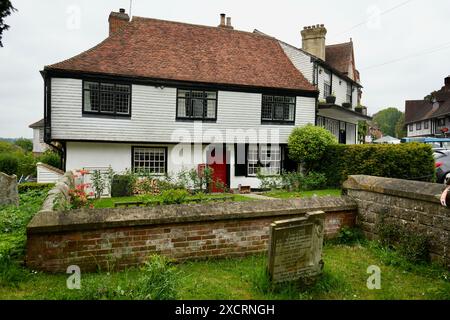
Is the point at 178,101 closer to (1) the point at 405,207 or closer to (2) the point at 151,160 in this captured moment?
(2) the point at 151,160

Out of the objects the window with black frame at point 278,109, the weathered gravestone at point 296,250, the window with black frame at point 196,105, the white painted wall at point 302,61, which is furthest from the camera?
the white painted wall at point 302,61

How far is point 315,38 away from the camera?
24.8 meters

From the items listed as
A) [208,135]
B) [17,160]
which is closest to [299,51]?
[208,135]

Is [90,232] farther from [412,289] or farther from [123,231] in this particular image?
[412,289]

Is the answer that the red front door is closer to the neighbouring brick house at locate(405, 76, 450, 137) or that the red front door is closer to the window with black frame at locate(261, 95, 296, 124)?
the window with black frame at locate(261, 95, 296, 124)

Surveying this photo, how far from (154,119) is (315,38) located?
15.1 meters

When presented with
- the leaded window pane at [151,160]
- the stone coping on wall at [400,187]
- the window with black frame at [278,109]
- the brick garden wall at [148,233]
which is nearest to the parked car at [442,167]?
the window with black frame at [278,109]

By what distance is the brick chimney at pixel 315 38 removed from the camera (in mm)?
24672

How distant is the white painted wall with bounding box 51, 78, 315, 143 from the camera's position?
51.4 feet

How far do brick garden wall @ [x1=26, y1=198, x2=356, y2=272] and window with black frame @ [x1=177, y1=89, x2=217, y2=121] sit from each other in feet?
40.7

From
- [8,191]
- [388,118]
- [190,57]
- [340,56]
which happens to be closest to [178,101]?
[190,57]

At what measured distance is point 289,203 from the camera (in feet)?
20.7

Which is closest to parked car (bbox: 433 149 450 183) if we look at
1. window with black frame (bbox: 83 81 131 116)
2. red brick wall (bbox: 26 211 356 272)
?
red brick wall (bbox: 26 211 356 272)

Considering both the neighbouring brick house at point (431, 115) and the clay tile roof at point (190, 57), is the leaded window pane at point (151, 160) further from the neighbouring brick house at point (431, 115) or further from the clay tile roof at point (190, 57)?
the neighbouring brick house at point (431, 115)
